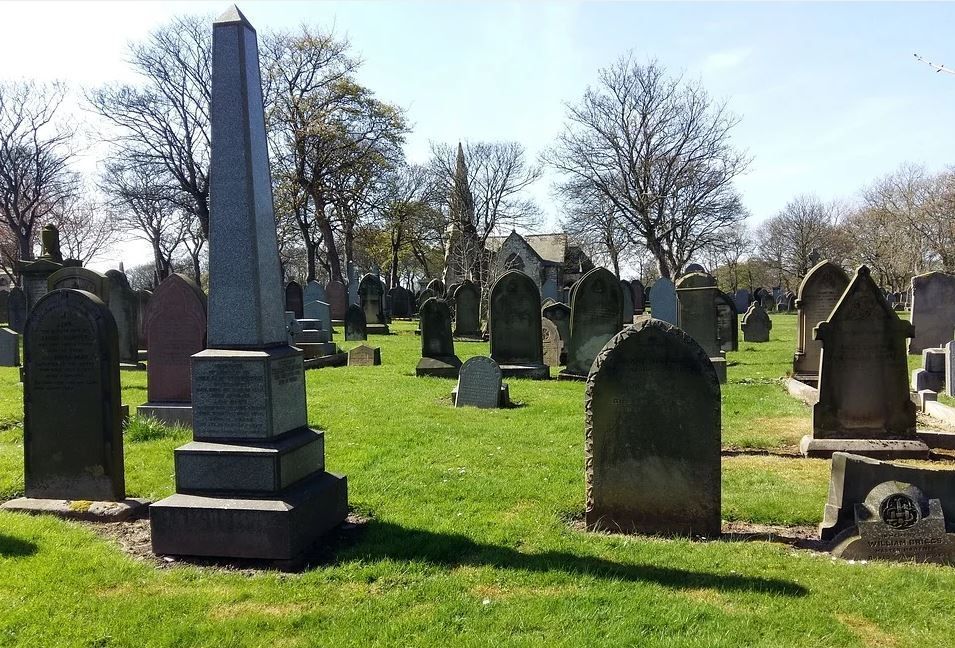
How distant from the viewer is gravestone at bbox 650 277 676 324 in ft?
56.4

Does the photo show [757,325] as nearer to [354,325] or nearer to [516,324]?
[516,324]

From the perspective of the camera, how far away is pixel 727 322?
18.4 m

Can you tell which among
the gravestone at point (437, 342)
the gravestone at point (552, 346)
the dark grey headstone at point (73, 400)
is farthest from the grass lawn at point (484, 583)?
the gravestone at point (552, 346)

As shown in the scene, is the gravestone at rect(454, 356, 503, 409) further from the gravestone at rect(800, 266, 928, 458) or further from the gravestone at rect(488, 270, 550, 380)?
the gravestone at rect(800, 266, 928, 458)

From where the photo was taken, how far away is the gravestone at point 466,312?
23.7 m

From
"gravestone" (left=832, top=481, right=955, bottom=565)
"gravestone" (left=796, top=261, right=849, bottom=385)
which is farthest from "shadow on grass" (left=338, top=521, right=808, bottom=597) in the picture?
"gravestone" (left=796, top=261, right=849, bottom=385)

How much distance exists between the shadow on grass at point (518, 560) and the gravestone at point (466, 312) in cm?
1892

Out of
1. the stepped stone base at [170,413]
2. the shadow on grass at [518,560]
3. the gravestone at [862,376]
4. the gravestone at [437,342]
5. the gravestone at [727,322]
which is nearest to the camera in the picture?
the shadow on grass at [518,560]

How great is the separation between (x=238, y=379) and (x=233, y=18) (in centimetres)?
271

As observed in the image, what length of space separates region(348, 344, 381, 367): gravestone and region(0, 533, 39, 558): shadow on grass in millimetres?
11296

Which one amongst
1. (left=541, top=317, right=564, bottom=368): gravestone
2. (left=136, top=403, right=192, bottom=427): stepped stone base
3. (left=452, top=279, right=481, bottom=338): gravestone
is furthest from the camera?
(left=452, top=279, right=481, bottom=338): gravestone

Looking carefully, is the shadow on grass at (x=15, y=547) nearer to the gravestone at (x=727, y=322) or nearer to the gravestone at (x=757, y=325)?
the gravestone at (x=727, y=322)

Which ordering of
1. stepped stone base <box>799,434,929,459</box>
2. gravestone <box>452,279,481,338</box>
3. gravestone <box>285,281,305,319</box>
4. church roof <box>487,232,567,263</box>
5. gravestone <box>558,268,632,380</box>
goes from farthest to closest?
church roof <box>487,232,567,263</box>, gravestone <box>285,281,305,319</box>, gravestone <box>452,279,481,338</box>, gravestone <box>558,268,632,380</box>, stepped stone base <box>799,434,929,459</box>

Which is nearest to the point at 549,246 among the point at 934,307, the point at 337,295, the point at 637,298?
the point at 637,298
